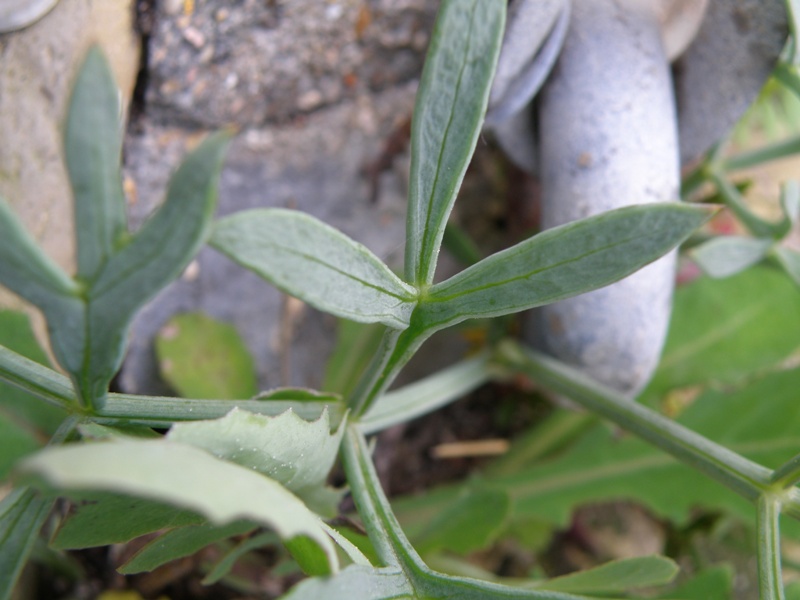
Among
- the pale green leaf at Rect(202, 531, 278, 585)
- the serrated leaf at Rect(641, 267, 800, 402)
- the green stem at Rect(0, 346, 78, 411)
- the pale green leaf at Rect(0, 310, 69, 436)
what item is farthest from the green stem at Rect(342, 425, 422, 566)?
the serrated leaf at Rect(641, 267, 800, 402)

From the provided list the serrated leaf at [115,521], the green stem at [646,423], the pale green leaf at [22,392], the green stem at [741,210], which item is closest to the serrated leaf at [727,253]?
the green stem at [741,210]

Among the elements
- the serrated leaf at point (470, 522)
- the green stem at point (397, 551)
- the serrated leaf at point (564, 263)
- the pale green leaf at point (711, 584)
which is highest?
the serrated leaf at point (564, 263)

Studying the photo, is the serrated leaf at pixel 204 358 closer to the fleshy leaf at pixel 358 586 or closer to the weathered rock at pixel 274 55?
the weathered rock at pixel 274 55

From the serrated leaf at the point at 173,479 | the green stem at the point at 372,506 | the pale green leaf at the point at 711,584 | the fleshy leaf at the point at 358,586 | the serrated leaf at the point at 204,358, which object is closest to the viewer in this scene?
the serrated leaf at the point at 173,479

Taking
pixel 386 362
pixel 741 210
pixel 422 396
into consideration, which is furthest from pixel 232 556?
pixel 741 210

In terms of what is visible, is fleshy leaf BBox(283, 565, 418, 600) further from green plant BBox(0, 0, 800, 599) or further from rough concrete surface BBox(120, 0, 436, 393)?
rough concrete surface BBox(120, 0, 436, 393)
